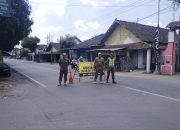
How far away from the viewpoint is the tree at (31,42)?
3858 inches

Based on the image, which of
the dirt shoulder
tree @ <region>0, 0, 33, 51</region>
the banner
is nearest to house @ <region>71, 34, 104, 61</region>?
tree @ <region>0, 0, 33, 51</region>

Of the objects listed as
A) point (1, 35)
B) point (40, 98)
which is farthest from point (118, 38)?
point (40, 98)

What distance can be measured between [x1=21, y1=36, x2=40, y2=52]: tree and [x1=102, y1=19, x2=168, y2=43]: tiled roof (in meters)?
59.0

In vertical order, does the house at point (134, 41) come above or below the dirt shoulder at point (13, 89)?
above

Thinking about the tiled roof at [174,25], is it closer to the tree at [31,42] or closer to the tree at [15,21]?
the tree at [15,21]

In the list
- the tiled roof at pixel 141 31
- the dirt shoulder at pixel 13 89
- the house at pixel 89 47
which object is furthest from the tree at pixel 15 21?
the house at pixel 89 47

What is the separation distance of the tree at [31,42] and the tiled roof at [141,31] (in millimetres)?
59049

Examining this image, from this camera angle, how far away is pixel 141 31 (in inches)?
1476

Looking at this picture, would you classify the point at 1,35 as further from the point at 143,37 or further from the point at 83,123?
the point at 83,123

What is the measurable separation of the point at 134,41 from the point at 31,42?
66.2 meters

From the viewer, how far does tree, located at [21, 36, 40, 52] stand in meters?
98.0

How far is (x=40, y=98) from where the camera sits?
1223cm

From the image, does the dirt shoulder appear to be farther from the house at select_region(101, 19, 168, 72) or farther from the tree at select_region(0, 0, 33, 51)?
the house at select_region(101, 19, 168, 72)

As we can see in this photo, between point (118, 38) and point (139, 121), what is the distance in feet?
109
